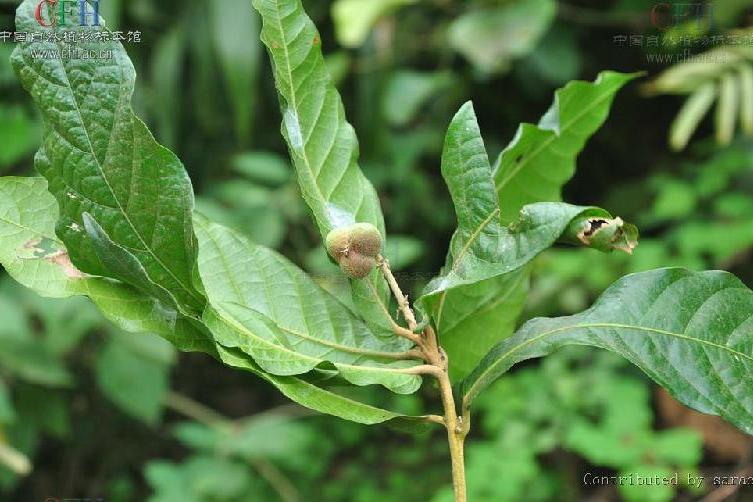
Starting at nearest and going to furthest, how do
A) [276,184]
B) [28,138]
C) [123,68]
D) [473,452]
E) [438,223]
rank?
[123,68]
[473,452]
[28,138]
[276,184]
[438,223]

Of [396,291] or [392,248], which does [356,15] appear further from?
[396,291]

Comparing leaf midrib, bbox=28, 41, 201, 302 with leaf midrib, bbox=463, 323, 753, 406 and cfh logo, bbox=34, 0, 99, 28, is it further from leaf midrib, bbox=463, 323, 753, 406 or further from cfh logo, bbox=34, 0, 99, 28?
leaf midrib, bbox=463, 323, 753, 406

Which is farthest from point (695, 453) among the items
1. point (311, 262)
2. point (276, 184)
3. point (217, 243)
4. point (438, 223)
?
point (217, 243)

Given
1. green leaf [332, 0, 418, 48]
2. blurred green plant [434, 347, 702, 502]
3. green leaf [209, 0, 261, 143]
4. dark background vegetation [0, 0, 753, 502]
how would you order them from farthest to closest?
green leaf [209, 0, 261, 143]
green leaf [332, 0, 418, 48]
dark background vegetation [0, 0, 753, 502]
blurred green plant [434, 347, 702, 502]

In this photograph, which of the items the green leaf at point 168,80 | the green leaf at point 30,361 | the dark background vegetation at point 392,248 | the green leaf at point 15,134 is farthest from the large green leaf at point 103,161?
the green leaf at point 168,80

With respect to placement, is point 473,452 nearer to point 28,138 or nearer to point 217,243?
point 28,138

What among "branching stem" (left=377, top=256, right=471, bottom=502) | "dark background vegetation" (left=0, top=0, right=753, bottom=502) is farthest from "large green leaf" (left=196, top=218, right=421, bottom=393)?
"dark background vegetation" (left=0, top=0, right=753, bottom=502)

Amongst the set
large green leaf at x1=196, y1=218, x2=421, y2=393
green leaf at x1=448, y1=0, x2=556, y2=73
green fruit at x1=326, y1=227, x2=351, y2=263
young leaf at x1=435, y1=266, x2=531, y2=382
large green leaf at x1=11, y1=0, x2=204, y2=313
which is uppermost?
large green leaf at x1=11, y1=0, x2=204, y2=313
